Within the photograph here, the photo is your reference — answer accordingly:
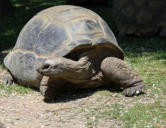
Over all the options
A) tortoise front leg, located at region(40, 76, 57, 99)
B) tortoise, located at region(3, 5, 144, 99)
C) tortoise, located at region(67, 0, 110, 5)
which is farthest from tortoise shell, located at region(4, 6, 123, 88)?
tortoise, located at region(67, 0, 110, 5)

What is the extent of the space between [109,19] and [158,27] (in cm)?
222

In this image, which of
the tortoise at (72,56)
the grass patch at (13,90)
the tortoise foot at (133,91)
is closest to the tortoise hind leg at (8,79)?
the grass patch at (13,90)

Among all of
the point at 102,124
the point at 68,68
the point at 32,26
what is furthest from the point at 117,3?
the point at 102,124

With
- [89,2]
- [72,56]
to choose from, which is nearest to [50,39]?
[72,56]

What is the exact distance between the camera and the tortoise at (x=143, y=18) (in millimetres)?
8250

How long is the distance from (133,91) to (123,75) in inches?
8.2

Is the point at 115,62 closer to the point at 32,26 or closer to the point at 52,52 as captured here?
the point at 52,52

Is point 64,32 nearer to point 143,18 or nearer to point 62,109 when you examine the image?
point 62,109

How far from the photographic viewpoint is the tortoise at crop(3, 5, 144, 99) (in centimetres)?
458

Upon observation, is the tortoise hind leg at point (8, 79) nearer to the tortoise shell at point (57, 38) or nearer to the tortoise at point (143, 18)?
the tortoise shell at point (57, 38)

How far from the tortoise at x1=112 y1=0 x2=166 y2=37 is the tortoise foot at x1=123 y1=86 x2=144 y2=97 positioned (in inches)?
141

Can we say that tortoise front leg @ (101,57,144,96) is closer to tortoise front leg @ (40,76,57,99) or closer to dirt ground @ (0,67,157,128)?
dirt ground @ (0,67,157,128)

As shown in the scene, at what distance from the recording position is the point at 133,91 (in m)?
4.71

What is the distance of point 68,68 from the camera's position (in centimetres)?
450
